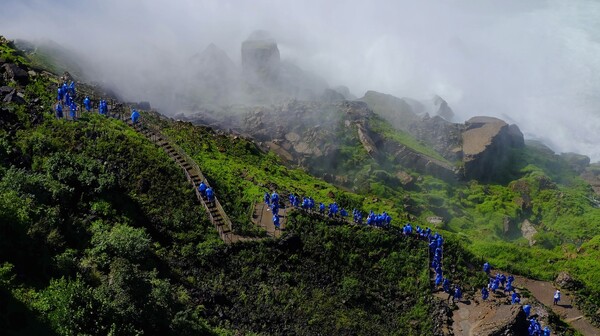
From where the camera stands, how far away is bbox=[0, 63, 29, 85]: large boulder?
172 ft

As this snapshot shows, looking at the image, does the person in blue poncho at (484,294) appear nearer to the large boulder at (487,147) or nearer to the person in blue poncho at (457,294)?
the person in blue poncho at (457,294)

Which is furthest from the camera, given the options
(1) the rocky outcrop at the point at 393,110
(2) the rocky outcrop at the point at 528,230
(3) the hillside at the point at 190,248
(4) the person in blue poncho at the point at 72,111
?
(1) the rocky outcrop at the point at 393,110

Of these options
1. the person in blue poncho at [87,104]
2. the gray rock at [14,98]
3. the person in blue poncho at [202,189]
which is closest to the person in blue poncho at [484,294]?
the person in blue poncho at [202,189]

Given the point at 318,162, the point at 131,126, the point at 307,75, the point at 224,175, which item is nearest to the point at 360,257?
the point at 224,175

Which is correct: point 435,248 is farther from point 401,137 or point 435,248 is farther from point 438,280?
point 401,137

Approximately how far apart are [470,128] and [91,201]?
6932 centimetres

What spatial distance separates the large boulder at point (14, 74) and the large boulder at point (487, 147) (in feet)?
189

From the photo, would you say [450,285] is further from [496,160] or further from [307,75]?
[307,75]

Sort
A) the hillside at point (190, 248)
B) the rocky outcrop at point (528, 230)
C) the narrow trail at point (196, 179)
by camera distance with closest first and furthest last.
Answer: the hillside at point (190, 248) < the narrow trail at point (196, 179) < the rocky outcrop at point (528, 230)

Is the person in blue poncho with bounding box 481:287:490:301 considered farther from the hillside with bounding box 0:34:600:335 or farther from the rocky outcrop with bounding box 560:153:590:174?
the rocky outcrop with bounding box 560:153:590:174

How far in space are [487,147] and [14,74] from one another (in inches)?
2499

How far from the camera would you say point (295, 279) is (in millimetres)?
38781

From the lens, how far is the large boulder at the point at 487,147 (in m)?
83.3

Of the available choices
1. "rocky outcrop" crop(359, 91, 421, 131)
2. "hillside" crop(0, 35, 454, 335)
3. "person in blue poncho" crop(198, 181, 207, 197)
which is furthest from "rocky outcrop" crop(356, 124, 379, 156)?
"person in blue poncho" crop(198, 181, 207, 197)
